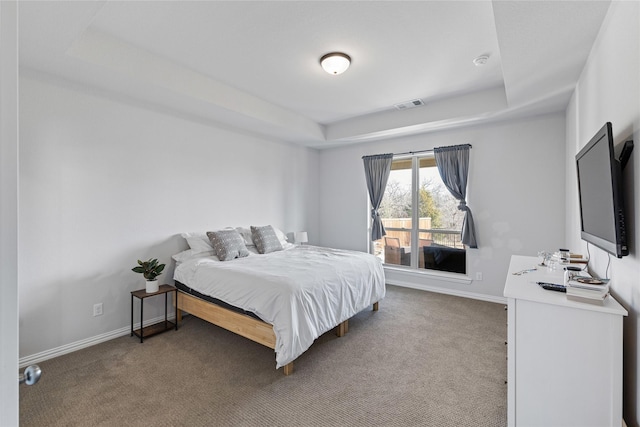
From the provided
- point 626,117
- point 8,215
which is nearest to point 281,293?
point 8,215

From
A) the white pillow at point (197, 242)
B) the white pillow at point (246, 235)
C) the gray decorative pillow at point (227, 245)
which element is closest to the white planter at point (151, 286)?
the white pillow at point (197, 242)

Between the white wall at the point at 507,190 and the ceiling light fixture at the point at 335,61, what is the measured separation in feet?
7.74

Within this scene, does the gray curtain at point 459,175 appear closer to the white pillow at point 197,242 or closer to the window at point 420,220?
the window at point 420,220

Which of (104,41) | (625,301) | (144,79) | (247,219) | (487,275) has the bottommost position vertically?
(487,275)

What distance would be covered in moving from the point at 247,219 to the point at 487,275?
3.59 m

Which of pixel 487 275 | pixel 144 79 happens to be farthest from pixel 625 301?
pixel 144 79

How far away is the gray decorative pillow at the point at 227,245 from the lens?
3.45 metres

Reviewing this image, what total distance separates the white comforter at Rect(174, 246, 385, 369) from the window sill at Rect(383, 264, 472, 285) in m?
1.33

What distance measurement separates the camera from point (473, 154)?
4.22m

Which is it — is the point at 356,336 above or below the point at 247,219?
below

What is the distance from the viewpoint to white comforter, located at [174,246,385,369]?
2.35 metres

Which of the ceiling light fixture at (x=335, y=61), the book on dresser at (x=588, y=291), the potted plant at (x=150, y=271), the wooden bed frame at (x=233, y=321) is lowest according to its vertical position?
the wooden bed frame at (x=233, y=321)

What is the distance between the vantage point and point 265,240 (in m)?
4.03

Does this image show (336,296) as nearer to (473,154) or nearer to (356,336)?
(356,336)
